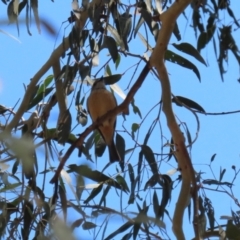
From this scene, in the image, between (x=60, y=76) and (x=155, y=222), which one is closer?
(x=155, y=222)

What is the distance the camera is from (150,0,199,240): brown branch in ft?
5.83

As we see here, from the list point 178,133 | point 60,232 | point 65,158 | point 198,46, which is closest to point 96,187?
point 65,158

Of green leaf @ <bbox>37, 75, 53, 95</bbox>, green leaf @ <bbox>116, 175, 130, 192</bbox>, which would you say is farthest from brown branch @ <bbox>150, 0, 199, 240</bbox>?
green leaf @ <bbox>37, 75, 53, 95</bbox>

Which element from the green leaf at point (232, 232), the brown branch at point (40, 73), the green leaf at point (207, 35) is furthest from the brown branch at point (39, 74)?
the green leaf at point (232, 232)

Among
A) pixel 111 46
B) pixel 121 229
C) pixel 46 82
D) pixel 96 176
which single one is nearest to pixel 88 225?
pixel 121 229

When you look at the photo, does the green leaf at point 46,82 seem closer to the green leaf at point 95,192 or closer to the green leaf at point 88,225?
the green leaf at point 95,192

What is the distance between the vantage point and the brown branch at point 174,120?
1.78m

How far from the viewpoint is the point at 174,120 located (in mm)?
1875

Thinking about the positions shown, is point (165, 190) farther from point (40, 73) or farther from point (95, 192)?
point (40, 73)

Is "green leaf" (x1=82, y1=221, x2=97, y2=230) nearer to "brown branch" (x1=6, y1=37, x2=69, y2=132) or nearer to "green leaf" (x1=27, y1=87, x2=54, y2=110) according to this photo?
"brown branch" (x1=6, y1=37, x2=69, y2=132)

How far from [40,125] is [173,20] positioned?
2.20 ft

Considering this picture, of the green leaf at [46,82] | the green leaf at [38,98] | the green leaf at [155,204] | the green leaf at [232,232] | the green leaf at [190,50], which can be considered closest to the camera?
the green leaf at [232,232]

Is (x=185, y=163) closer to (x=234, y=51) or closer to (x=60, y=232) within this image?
(x=234, y=51)

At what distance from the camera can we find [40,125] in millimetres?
2201
